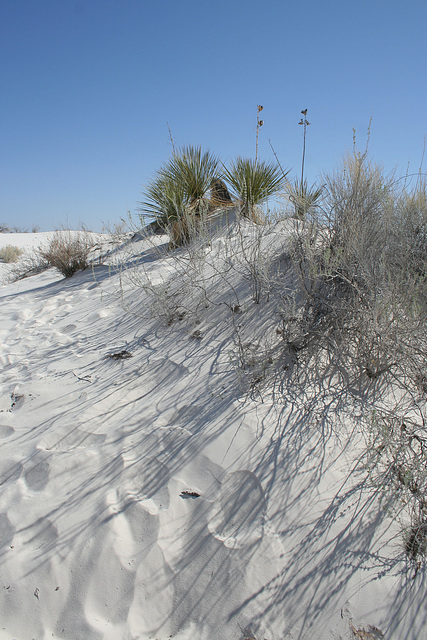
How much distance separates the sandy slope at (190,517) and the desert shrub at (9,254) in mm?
9298

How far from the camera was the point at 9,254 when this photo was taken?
37.1ft

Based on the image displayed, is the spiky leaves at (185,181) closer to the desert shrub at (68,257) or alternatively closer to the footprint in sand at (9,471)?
the desert shrub at (68,257)

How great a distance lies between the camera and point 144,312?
4.30 m

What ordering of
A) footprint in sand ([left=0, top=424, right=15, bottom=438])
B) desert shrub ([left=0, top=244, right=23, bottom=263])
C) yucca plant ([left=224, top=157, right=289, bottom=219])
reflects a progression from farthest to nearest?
desert shrub ([left=0, top=244, right=23, bottom=263]) → yucca plant ([left=224, top=157, right=289, bottom=219]) → footprint in sand ([left=0, top=424, right=15, bottom=438])

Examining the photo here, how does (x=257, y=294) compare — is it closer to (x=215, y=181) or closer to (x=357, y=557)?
(x=357, y=557)

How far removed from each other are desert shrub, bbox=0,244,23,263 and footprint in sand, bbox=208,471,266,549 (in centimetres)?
1092

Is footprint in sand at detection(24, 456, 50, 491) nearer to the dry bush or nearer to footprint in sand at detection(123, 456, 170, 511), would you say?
footprint in sand at detection(123, 456, 170, 511)

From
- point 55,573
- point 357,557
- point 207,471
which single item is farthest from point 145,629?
point 357,557

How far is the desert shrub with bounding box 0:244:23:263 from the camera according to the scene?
1114 cm

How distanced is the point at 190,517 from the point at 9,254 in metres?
11.3

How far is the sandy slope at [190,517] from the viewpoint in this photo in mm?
1561

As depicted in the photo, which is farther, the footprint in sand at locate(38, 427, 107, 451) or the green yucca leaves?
the green yucca leaves

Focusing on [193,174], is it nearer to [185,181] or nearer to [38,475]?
[185,181]

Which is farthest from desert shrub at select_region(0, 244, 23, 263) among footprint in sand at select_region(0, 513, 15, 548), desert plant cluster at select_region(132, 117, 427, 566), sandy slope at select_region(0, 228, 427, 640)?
footprint in sand at select_region(0, 513, 15, 548)
